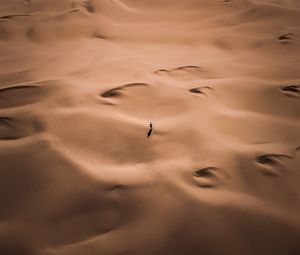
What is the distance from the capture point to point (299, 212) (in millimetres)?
1034

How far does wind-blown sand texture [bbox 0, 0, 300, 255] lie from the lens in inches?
38.7

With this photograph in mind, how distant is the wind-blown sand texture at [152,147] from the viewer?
0.98 meters

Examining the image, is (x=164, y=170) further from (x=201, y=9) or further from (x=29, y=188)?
(x=201, y=9)

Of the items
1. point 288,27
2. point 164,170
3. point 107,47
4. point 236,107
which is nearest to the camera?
point 164,170

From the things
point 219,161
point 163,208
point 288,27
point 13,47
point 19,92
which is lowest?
point 163,208

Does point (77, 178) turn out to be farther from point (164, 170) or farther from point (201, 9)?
point (201, 9)

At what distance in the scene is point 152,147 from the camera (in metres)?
1.26

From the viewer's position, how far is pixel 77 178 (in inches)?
44.6

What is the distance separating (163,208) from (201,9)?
2114mm

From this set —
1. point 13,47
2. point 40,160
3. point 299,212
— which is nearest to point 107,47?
point 13,47

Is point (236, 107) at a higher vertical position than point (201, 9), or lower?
lower

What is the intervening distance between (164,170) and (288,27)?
1.76 m

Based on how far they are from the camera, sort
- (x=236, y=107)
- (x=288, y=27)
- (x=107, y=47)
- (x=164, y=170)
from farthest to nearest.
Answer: (x=288, y=27), (x=107, y=47), (x=236, y=107), (x=164, y=170)

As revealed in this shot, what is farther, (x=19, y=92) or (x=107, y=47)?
(x=107, y=47)
